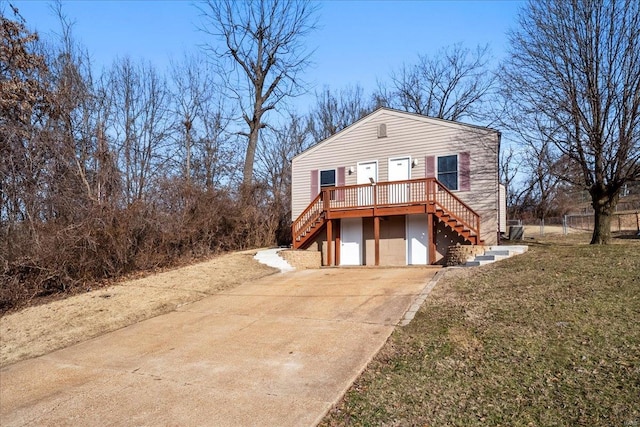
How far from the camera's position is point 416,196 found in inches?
528

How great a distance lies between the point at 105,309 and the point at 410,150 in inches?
407

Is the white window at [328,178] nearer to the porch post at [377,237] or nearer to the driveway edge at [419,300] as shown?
the porch post at [377,237]

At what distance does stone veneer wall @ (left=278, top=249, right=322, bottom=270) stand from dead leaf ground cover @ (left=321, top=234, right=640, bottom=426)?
21.3 ft

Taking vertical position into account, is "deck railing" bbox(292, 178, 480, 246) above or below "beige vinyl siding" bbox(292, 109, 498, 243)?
below

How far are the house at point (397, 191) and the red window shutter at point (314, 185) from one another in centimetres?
4

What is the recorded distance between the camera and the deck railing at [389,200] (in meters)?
13.0

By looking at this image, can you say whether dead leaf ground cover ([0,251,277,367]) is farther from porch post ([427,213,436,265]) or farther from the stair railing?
porch post ([427,213,436,265])

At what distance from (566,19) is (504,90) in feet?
8.13

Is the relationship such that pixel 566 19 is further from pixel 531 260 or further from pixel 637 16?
pixel 531 260

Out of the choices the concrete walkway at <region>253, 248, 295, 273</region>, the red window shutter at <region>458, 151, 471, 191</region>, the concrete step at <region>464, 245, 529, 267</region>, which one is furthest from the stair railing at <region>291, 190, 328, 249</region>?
the concrete step at <region>464, 245, 529, 267</region>

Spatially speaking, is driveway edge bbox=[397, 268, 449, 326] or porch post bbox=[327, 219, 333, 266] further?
porch post bbox=[327, 219, 333, 266]

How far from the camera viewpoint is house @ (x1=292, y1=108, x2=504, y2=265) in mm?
13172

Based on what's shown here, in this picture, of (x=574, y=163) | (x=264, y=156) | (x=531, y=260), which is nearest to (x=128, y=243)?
(x=531, y=260)

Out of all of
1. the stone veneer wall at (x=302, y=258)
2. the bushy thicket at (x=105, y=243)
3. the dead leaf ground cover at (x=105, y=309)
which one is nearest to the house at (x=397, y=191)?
the stone veneer wall at (x=302, y=258)
